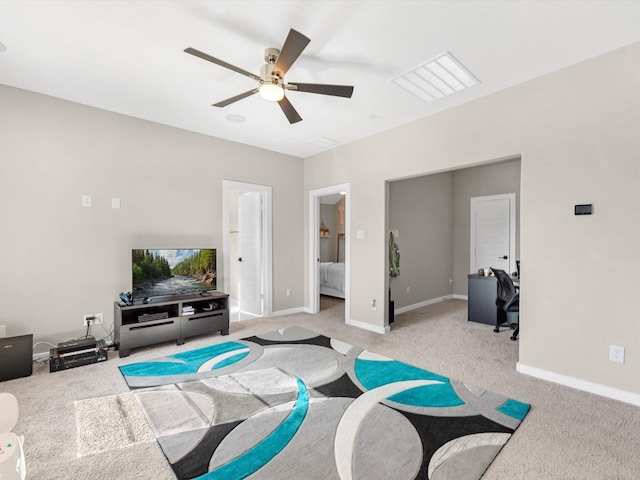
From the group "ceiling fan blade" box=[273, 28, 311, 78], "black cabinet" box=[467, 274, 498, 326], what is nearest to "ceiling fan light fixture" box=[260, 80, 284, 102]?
"ceiling fan blade" box=[273, 28, 311, 78]

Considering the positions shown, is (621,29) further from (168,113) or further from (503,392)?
(168,113)

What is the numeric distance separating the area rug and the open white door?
6.55 feet

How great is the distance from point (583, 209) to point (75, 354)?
480cm

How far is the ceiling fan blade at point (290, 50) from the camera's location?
1912 millimetres

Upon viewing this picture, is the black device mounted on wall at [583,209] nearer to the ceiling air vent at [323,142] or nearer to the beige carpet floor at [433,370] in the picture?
the beige carpet floor at [433,370]

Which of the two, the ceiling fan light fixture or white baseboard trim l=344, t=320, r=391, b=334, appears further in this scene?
white baseboard trim l=344, t=320, r=391, b=334

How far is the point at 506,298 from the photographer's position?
428 centimetres

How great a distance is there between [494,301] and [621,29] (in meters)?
3.39

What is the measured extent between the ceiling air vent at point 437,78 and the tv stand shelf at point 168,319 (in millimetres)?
3276

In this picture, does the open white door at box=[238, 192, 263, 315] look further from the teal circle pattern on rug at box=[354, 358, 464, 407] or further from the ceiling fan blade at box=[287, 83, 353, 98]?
the ceiling fan blade at box=[287, 83, 353, 98]

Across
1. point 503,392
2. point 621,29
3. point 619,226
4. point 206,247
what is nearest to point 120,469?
point 503,392

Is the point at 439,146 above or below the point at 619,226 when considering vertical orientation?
above

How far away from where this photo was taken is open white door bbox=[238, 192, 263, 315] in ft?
17.1

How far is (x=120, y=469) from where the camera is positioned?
5.66 feet
